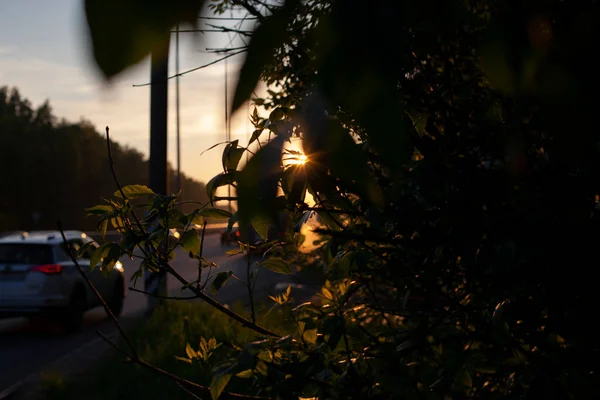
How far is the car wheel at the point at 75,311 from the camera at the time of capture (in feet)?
37.7

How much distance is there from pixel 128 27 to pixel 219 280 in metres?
1.80

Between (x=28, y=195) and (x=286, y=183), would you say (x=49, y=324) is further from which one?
(x=28, y=195)

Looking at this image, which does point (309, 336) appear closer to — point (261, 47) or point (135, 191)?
point (135, 191)

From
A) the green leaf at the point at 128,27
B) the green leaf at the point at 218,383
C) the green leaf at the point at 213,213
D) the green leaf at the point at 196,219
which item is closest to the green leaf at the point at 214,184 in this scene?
the green leaf at the point at 213,213

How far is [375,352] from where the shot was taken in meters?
2.26

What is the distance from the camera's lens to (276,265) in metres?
2.49

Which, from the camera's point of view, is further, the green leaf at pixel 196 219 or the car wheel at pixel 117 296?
the car wheel at pixel 117 296

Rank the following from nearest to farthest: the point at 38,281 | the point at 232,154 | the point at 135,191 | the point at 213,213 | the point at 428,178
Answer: the point at 232,154 < the point at 428,178 < the point at 213,213 < the point at 135,191 < the point at 38,281

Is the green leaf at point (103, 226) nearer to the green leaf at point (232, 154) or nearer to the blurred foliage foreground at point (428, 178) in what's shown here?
the blurred foliage foreground at point (428, 178)

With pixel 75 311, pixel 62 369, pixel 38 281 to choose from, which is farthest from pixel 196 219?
pixel 75 311

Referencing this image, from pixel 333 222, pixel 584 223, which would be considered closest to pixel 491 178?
pixel 584 223

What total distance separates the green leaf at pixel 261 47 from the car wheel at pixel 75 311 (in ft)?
37.3

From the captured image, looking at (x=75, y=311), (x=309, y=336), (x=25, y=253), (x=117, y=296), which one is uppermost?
(x=25, y=253)

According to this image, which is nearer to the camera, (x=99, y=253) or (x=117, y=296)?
(x=99, y=253)
